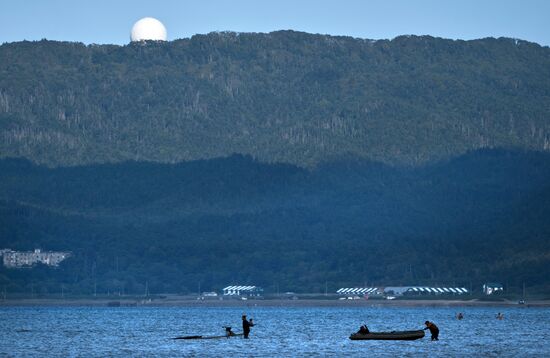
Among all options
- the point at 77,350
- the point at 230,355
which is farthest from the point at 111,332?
the point at 230,355

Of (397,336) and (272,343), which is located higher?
(397,336)

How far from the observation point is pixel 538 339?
158625 millimetres

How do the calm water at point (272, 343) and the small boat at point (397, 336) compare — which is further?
the small boat at point (397, 336)

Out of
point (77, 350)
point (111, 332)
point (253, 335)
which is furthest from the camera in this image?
point (111, 332)

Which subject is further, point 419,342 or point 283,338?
point 283,338

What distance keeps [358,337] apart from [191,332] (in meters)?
38.7

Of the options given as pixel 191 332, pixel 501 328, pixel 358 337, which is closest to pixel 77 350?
pixel 358 337

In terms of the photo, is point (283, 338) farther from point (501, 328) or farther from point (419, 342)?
point (501, 328)

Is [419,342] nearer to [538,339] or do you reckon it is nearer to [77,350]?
[538,339]

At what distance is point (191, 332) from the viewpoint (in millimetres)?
184125

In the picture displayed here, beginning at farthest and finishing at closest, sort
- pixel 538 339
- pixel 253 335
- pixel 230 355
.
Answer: pixel 253 335 → pixel 538 339 → pixel 230 355

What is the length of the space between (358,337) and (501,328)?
44.4m

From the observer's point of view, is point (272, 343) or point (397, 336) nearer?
point (397, 336)

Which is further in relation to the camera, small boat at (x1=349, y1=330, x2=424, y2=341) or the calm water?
small boat at (x1=349, y1=330, x2=424, y2=341)
